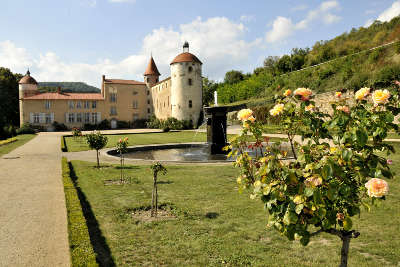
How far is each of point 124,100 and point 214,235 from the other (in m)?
48.5

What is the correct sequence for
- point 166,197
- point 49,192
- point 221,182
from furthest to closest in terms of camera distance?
point 221,182 < point 49,192 < point 166,197

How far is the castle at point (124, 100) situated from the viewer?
43312mm

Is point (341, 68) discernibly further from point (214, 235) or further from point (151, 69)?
point (151, 69)

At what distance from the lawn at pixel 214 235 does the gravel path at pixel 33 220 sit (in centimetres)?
62

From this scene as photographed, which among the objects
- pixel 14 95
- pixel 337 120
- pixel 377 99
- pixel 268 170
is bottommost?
pixel 268 170

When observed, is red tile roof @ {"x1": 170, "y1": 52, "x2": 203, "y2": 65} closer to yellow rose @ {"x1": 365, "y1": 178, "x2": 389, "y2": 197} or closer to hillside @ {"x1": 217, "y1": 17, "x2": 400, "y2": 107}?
hillside @ {"x1": 217, "y1": 17, "x2": 400, "y2": 107}

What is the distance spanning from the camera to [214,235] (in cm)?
483

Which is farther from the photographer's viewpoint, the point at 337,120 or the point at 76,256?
the point at 76,256

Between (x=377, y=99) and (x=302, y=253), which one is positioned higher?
(x=377, y=99)

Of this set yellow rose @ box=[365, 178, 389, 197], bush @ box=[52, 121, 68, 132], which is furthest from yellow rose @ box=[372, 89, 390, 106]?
bush @ box=[52, 121, 68, 132]

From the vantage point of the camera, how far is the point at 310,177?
2.31m

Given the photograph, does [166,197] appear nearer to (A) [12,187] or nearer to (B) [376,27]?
(A) [12,187]

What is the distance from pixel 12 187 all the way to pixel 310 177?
29.9 ft

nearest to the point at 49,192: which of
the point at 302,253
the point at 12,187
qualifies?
the point at 12,187
